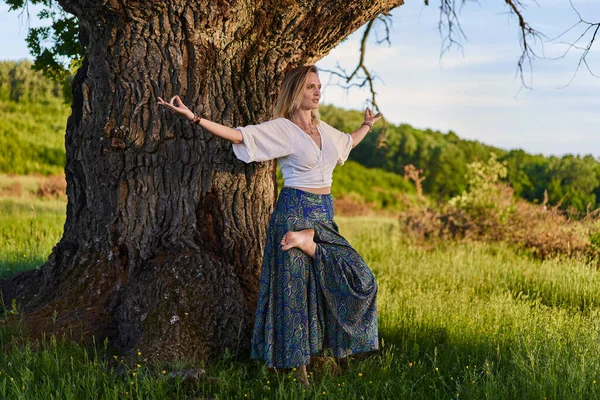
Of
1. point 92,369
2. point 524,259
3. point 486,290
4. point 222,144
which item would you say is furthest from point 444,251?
point 92,369

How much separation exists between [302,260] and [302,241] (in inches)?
5.4

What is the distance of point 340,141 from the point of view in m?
4.88

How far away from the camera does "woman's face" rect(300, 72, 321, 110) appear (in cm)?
461

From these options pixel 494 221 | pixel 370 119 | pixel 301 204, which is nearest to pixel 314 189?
pixel 301 204

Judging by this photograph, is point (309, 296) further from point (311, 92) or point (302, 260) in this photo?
point (311, 92)

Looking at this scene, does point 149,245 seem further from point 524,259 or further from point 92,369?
point 524,259

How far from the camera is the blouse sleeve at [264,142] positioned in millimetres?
4500

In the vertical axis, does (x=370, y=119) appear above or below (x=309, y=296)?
above

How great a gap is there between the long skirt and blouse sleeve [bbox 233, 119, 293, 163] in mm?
291

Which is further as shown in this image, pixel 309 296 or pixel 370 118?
pixel 370 118

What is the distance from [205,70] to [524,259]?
21.7 ft

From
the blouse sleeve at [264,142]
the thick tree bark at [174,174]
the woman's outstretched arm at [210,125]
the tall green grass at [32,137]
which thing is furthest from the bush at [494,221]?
the tall green grass at [32,137]

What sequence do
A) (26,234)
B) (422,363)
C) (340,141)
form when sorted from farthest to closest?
(26,234), (422,363), (340,141)

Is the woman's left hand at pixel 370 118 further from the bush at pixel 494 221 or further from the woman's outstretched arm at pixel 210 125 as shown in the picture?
the bush at pixel 494 221
